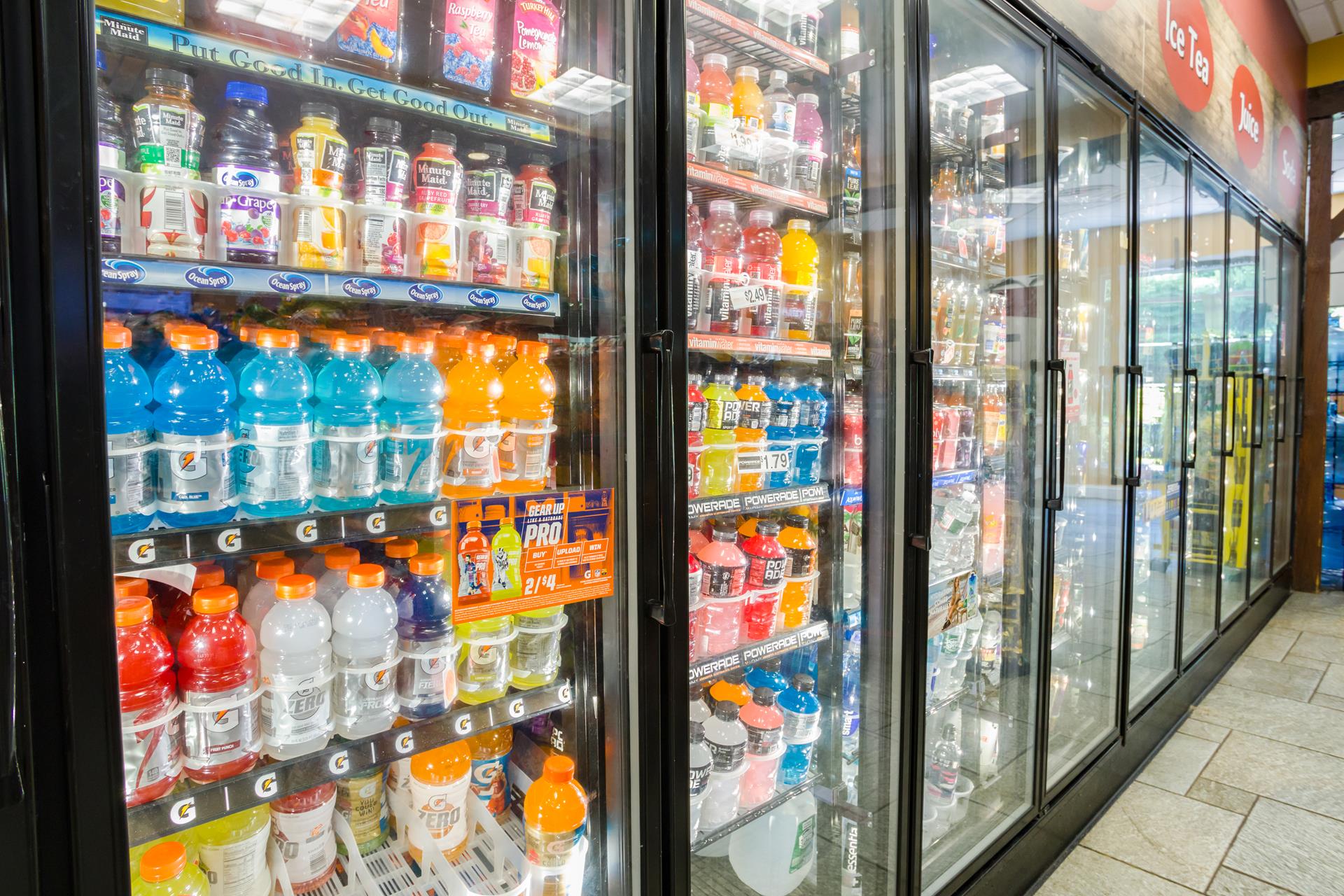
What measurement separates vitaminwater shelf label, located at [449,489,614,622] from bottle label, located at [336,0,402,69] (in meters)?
0.79

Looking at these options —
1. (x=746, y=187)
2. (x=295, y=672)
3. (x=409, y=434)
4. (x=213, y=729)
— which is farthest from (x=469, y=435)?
(x=746, y=187)

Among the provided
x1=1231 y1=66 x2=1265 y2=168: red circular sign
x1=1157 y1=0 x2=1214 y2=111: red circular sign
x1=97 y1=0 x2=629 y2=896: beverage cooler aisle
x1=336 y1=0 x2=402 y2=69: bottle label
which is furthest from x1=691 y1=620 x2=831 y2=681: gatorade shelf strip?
x1=1231 y1=66 x2=1265 y2=168: red circular sign

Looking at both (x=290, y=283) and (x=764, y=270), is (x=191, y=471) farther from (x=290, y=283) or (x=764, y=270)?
(x=764, y=270)

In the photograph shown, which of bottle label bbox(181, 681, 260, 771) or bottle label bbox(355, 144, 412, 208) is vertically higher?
bottle label bbox(355, 144, 412, 208)

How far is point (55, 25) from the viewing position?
2.45ft

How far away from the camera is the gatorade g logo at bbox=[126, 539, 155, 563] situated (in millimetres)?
887

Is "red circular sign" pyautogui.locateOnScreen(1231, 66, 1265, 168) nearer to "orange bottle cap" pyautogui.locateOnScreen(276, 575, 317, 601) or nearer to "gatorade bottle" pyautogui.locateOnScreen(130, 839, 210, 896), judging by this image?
"orange bottle cap" pyautogui.locateOnScreen(276, 575, 317, 601)

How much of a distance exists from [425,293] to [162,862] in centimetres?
90

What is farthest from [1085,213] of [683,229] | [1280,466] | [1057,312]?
[1280,466]

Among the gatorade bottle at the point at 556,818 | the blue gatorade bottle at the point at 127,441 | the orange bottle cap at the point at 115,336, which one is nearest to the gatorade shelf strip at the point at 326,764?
the gatorade bottle at the point at 556,818

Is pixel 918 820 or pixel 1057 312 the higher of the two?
pixel 1057 312

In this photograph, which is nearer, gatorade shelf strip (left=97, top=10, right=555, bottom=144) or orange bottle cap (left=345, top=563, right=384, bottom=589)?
gatorade shelf strip (left=97, top=10, right=555, bottom=144)

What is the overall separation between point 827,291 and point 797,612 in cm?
94

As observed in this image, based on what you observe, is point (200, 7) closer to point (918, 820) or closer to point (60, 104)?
point (60, 104)
